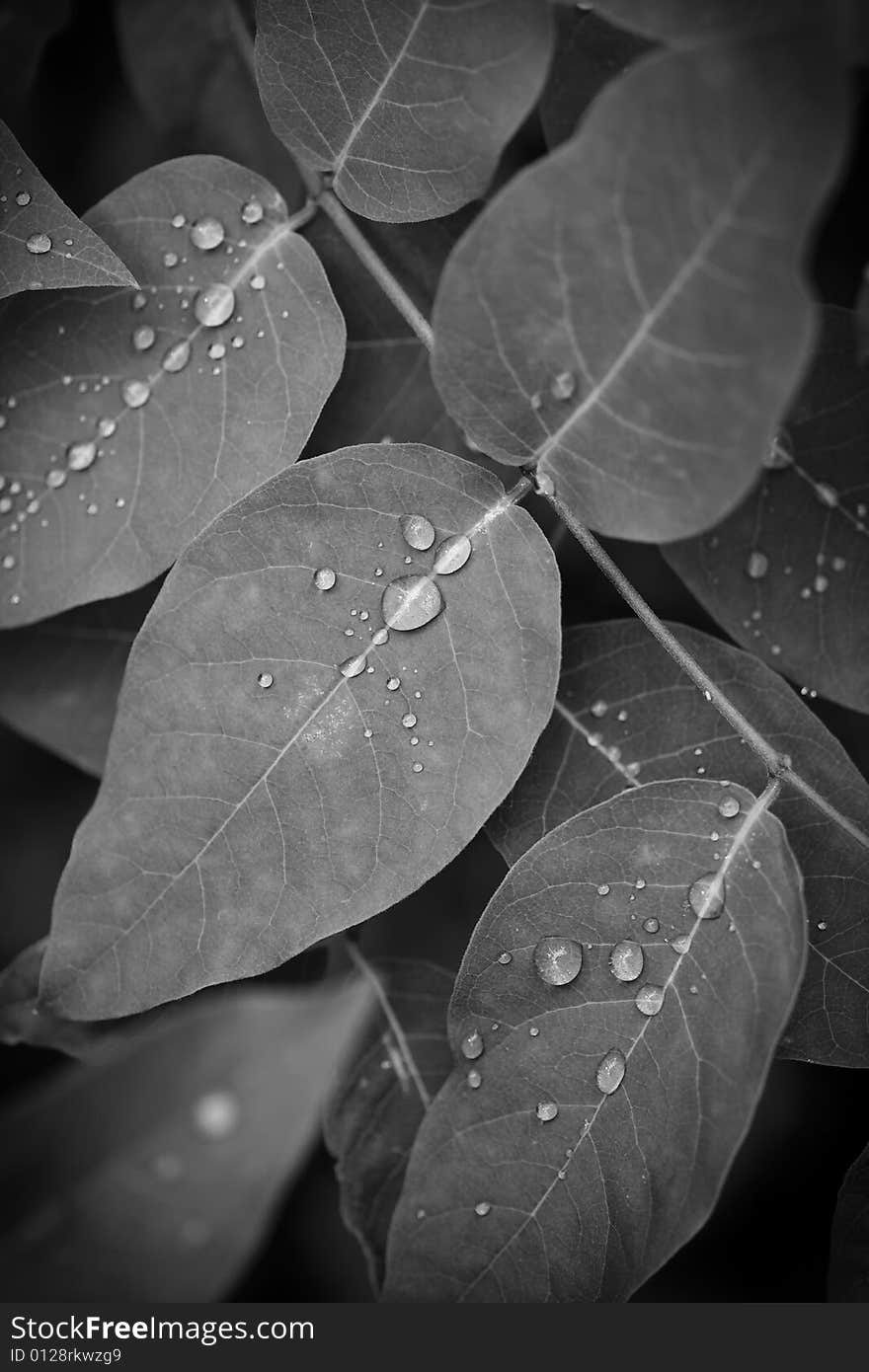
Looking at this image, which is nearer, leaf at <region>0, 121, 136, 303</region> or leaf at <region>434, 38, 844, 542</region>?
leaf at <region>434, 38, 844, 542</region>

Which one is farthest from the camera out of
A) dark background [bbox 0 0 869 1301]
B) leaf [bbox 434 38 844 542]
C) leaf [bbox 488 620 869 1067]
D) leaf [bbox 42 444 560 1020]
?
dark background [bbox 0 0 869 1301]

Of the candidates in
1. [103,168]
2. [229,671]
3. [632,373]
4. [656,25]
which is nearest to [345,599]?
[229,671]

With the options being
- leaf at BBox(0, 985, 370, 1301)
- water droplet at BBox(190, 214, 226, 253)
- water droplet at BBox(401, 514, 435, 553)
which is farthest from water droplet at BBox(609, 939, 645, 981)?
water droplet at BBox(190, 214, 226, 253)

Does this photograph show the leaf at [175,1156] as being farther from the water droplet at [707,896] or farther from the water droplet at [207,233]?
the water droplet at [207,233]

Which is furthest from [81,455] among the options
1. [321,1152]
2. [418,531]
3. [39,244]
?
[321,1152]

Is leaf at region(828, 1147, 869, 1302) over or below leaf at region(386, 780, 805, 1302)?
below

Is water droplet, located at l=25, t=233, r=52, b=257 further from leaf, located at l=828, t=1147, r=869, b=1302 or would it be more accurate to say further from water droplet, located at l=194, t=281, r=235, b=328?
leaf, located at l=828, t=1147, r=869, b=1302

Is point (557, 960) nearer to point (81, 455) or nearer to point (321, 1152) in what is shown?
point (81, 455)

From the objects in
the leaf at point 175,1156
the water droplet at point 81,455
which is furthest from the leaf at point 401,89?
the leaf at point 175,1156
